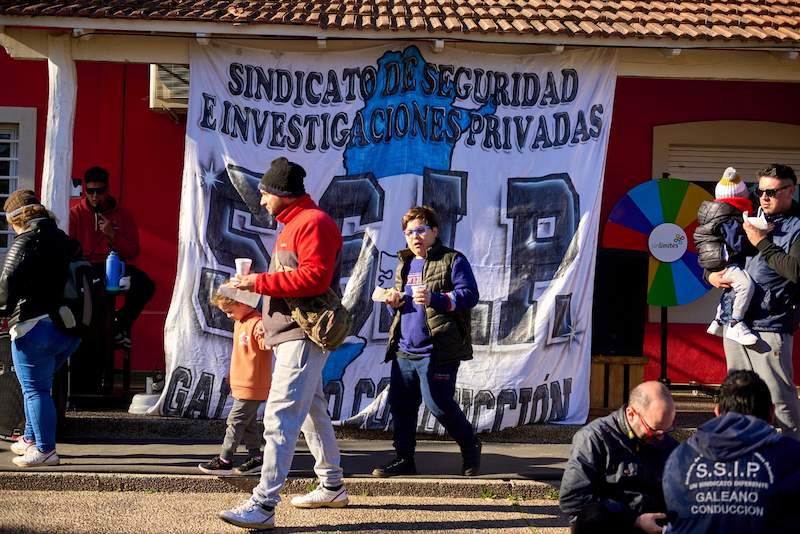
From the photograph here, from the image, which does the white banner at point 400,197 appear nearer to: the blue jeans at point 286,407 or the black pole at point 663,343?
the black pole at point 663,343

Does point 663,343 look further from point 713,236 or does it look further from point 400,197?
point 713,236

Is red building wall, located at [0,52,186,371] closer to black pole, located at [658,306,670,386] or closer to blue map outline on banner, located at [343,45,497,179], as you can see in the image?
blue map outline on banner, located at [343,45,497,179]

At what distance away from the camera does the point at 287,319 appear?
6.00m

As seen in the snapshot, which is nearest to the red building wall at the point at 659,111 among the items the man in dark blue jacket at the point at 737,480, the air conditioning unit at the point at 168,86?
the air conditioning unit at the point at 168,86

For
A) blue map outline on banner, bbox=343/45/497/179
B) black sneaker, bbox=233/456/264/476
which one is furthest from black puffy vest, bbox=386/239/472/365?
blue map outline on banner, bbox=343/45/497/179

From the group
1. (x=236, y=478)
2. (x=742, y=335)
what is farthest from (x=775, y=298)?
(x=236, y=478)

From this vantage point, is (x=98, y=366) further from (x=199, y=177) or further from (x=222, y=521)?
(x=222, y=521)

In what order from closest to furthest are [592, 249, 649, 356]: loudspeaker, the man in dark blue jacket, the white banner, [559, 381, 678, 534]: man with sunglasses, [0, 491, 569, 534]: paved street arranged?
the man in dark blue jacket < [559, 381, 678, 534]: man with sunglasses < [0, 491, 569, 534]: paved street < the white banner < [592, 249, 649, 356]: loudspeaker

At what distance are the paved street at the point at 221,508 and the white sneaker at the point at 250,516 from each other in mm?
229

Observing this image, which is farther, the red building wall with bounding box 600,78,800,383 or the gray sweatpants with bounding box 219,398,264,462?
the red building wall with bounding box 600,78,800,383

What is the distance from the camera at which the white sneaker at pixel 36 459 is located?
7.01 m

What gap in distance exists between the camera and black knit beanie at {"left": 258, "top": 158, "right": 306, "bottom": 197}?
19.5ft

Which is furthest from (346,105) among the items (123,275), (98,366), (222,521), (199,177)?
(222,521)

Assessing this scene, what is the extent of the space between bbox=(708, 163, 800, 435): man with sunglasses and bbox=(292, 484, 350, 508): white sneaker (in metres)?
2.47
